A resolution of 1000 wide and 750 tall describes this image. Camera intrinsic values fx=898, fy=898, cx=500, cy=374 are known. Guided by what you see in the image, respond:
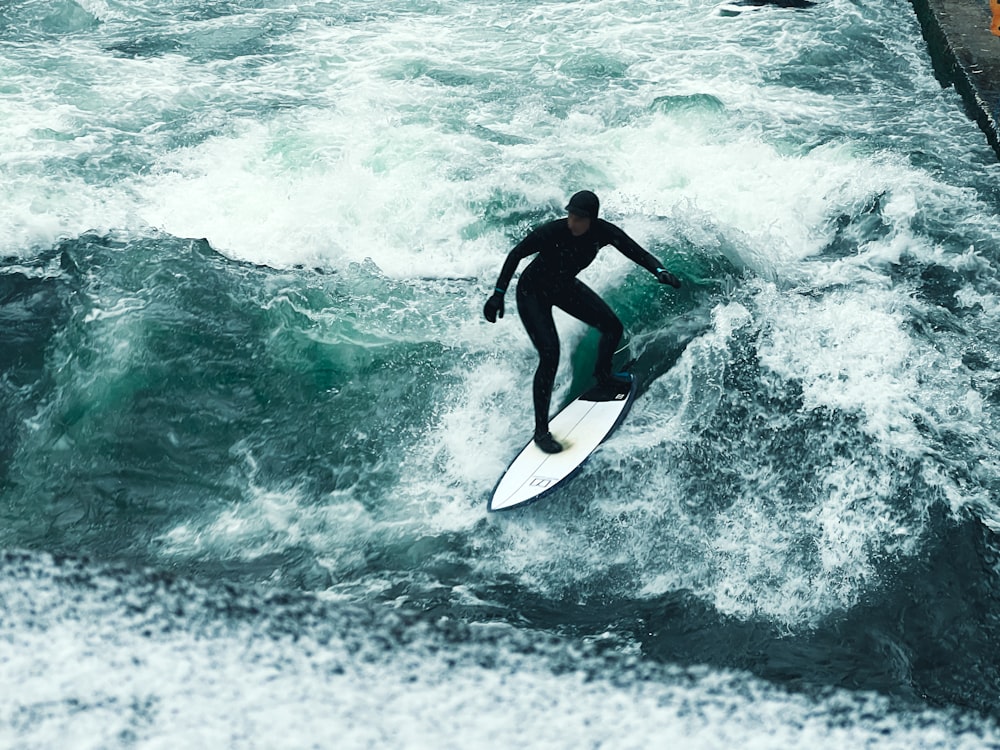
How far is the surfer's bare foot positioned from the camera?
593 cm

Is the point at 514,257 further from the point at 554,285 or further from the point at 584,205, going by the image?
the point at 584,205

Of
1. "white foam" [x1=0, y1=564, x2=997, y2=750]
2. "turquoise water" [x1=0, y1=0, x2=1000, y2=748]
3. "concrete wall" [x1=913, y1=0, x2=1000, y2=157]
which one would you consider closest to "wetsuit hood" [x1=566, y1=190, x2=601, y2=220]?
"turquoise water" [x1=0, y1=0, x2=1000, y2=748]

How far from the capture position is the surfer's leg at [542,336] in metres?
5.73

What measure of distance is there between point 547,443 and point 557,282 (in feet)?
3.50

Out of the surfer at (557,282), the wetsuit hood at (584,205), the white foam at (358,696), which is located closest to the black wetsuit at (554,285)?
the surfer at (557,282)

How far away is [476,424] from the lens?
6.49 m

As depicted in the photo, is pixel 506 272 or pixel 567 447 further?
pixel 567 447

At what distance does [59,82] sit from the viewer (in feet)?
37.8

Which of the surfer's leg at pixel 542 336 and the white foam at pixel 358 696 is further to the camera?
the surfer's leg at pixel 542 336

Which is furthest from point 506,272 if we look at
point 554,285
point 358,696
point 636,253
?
point 358,696

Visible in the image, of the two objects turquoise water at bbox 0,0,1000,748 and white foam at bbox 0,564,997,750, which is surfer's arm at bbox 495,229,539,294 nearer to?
turquoise water at bbox 0,0,1000,748

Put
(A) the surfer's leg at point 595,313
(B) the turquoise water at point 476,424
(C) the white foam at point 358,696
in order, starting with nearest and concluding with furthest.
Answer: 1. (C) the white foam at point 358,696
2. (B) the turquoise water at point 476,424
3. (A) the surfer's leg at point 595,313

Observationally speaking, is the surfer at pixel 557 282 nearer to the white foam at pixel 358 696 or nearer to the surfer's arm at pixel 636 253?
the surfer's arm at pixel 636 253

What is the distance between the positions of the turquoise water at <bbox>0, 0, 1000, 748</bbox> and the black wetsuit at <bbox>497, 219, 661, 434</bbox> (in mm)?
749
